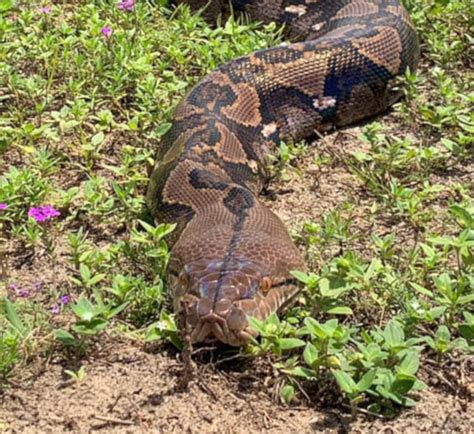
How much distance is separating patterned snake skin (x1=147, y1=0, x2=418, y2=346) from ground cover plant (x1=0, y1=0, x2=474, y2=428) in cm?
16

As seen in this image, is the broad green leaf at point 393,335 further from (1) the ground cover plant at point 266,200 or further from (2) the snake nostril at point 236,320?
(2) the snake nostril at point 236,320

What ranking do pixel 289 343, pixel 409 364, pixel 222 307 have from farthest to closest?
pixel 222 307 < pixel 289 343 < pixel 409 364

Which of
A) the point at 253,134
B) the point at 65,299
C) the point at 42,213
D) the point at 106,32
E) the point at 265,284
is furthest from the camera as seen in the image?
the point at 106,32

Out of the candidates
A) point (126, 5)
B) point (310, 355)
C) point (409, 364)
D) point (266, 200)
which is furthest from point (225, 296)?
point (126, 5)

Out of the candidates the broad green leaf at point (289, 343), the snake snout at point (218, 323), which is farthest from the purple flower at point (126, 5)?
the broad green leaf at point (289, 343)

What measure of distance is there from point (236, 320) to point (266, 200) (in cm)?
205

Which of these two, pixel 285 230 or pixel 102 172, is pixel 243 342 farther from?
pixel 102 172

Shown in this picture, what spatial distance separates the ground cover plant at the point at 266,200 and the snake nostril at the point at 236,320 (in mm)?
111

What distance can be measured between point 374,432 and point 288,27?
17.8 ft

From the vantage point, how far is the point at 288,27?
8.44 meters

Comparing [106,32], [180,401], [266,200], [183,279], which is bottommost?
[266,200]

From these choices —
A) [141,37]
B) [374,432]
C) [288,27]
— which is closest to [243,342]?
[374,432]

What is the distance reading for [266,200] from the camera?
5.98 m

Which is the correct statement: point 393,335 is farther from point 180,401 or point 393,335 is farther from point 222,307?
point 180,401
